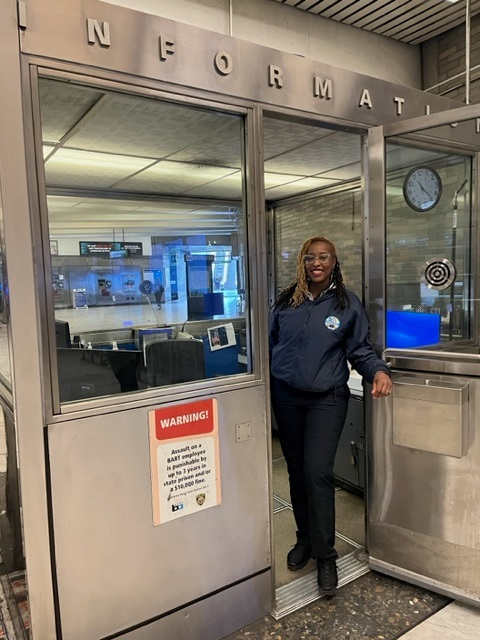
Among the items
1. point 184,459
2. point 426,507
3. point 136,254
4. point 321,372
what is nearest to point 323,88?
point 136,254

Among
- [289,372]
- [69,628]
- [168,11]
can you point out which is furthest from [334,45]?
[69,628]

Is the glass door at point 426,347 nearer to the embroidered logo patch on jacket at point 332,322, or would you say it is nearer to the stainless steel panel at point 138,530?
the embroidered logo patch on jacket at point 332,322

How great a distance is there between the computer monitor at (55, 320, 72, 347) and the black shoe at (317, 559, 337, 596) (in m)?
1.57

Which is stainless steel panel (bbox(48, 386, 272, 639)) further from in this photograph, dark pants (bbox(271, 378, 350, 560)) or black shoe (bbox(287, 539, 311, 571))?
black shoe (bbox(287, 539, 311, 571))

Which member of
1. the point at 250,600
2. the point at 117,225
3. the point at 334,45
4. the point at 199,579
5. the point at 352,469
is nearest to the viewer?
the point at 199,579

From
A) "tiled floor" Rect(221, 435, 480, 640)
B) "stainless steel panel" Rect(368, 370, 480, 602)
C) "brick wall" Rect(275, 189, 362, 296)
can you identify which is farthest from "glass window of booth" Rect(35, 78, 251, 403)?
"brick wall" Rect(275, 189, 362, 296)

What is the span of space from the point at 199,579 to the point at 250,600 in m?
0.31

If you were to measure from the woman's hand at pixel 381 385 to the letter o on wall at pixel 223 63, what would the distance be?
147 centimetres

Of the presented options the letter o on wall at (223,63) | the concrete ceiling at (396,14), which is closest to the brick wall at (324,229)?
the concrete ceiling at (396,14)

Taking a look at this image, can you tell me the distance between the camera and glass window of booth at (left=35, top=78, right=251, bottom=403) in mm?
1846

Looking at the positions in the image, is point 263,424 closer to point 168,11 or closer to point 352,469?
point 352,469

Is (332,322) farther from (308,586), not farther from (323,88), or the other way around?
(308,586)

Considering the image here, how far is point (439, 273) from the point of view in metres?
2.28

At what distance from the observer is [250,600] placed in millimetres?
2104
